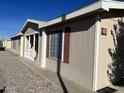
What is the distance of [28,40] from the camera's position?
23953 millimetres

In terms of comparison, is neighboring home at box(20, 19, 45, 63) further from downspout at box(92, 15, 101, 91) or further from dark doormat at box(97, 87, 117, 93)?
dark doormat at box(97, 87, 117, 93)

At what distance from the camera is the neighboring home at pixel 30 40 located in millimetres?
19406

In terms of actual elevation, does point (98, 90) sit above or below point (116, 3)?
below

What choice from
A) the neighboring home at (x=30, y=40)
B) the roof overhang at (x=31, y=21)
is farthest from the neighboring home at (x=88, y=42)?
the neighboring home at (x=30, y=40)

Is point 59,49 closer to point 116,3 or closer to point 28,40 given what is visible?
point 116,3

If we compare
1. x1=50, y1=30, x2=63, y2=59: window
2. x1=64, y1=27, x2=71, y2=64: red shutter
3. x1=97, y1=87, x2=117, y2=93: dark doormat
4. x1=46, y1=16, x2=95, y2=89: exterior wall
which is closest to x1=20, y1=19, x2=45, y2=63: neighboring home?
x1=50, y1=30, x2=63, y2=59: window

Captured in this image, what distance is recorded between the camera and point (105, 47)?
804 cm

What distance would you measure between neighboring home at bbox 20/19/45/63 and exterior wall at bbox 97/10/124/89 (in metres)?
10.6

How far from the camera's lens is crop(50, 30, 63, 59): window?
12.2m

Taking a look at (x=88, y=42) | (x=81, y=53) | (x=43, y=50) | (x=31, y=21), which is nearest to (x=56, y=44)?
(x=43, y=50)

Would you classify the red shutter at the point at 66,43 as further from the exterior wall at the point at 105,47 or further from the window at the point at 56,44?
the exterior wall at the point at 105,47

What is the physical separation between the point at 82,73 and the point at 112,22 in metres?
2.42

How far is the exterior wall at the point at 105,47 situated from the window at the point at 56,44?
13.9ft

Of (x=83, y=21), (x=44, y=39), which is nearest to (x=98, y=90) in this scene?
(x=83, y=21)
